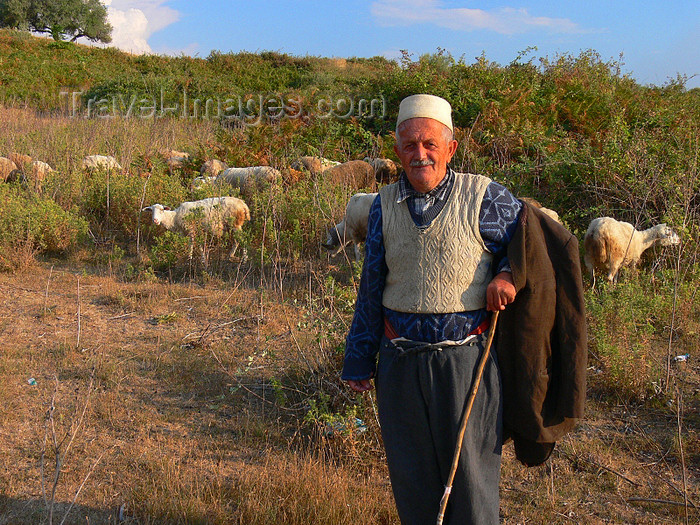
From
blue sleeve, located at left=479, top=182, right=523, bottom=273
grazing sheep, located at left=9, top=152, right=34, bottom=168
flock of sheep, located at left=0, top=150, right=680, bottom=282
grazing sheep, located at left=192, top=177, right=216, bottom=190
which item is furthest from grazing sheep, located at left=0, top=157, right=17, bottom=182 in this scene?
blue sleeve, located at left=479, top=182, right=523, bottom=273

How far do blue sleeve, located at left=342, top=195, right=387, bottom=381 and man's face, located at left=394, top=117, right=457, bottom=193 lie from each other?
214 mm

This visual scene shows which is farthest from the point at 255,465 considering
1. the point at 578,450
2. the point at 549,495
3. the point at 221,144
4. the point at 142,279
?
the point at 221,144

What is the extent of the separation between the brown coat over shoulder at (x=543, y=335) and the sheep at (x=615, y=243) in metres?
3.93

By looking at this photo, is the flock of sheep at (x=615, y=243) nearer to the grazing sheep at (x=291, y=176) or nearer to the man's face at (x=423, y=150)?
the grazing sheep at (x=291, y=176)

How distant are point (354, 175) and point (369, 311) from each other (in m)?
6.75

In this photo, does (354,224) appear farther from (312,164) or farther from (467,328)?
(467,328)

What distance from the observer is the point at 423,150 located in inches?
79.4

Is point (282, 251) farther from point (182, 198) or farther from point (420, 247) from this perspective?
point (420, 247)

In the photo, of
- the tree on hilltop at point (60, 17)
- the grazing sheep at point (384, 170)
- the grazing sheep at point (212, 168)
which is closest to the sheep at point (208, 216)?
the grazing sheep at point (212, 168)

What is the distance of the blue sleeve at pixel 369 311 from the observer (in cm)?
219

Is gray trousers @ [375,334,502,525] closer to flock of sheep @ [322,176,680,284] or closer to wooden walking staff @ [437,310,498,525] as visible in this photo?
wooden walking staff @ [437,310,498,525]

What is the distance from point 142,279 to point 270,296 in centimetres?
163

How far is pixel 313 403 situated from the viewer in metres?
3.41

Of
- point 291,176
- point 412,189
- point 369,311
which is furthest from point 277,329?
point 291,176
